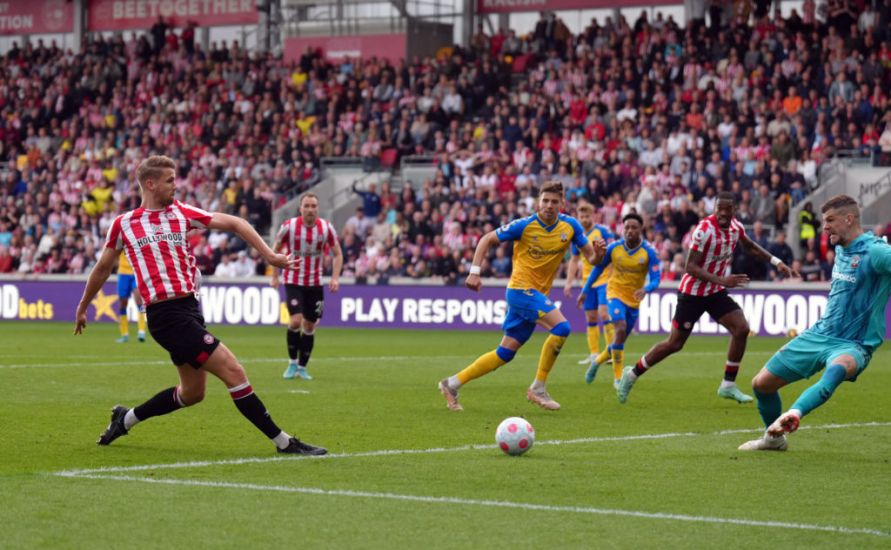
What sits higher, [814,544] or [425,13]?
[425,13]

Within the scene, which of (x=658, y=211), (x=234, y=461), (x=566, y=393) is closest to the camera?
(x=234, y=461)

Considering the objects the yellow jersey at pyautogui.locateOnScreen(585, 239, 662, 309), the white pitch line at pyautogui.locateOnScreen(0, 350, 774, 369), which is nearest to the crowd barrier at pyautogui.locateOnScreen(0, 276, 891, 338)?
the white pitch line at pyautogui.locateOnScreen(0, 350, 774, 369)

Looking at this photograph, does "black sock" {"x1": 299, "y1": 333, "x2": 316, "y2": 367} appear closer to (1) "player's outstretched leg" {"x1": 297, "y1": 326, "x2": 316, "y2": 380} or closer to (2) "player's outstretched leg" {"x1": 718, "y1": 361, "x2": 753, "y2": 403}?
(1) "player's outstretched leg" {"x1": 297, "y1": 326, "x2": 316, "y2": 380}

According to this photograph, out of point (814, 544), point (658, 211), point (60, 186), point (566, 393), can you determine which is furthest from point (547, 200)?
point (60, 186)

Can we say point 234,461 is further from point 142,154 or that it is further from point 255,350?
point 142,154

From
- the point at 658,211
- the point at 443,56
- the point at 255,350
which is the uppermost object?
the point at 443,56

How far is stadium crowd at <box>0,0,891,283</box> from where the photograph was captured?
30.8 metres

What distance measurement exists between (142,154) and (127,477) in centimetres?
3203

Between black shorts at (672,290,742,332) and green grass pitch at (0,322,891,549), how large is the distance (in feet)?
2.85

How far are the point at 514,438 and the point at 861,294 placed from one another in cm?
254

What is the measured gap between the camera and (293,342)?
18.3 metres

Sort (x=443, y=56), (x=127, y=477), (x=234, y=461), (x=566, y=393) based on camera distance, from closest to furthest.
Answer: (x=127, y=477), (x=234, y=461), (x=566, y=393), (x=443, y=56)

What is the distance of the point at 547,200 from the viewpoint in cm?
1405

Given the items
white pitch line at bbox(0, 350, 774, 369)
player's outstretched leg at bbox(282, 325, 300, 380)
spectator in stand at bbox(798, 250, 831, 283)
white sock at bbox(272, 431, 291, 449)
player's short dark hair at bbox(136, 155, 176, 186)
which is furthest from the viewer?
spectator in stand at bbox(798, 250, 831, 283)
